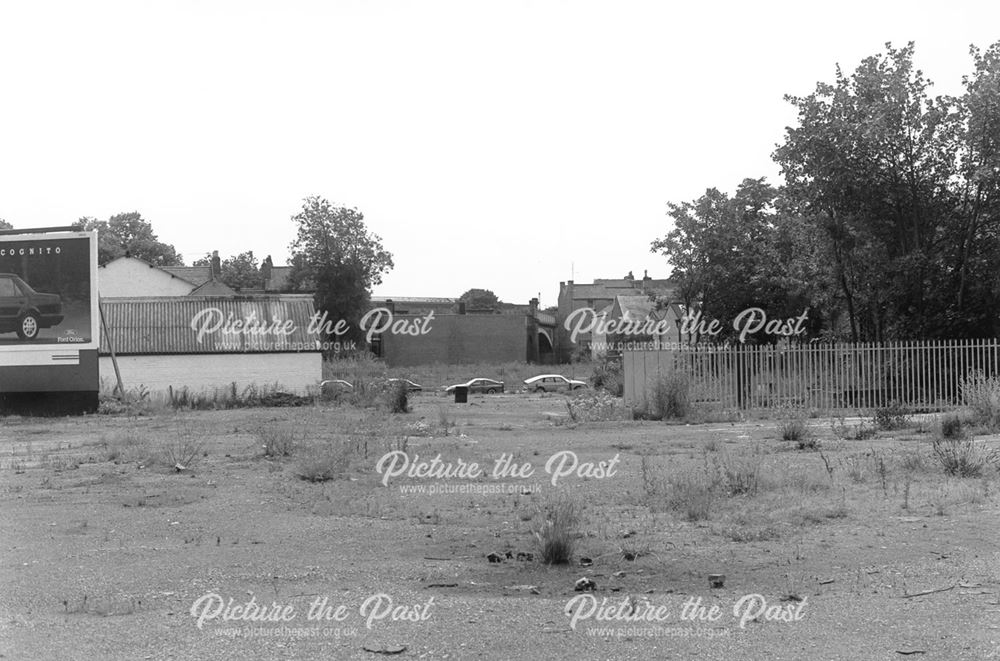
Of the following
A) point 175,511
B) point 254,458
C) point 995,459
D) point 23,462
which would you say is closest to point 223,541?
point 175,511

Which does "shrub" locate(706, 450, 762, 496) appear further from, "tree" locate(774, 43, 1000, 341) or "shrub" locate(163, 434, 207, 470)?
"tree" locate(774, 43, 1000, 341)

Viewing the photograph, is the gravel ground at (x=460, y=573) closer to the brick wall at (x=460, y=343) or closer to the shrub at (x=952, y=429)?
the shrub at (x=952, y=429)

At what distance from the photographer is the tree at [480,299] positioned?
115 meters

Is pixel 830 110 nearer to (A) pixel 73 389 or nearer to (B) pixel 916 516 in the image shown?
(B) pixel 916 516

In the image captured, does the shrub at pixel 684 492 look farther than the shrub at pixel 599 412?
No

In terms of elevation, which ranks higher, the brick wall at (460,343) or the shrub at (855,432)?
the brick wall at (460,343)

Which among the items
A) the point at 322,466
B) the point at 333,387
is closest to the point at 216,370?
the point at 333,387

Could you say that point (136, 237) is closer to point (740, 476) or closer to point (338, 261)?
point (338, 261)

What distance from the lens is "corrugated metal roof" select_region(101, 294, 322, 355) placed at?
44.1 m

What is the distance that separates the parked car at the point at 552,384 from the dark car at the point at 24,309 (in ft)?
94.1

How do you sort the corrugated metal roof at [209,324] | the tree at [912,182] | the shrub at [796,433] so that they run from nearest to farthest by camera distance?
the shrub at [796,433], the tree at [912,182], the corrugated metal roof at [209,324]

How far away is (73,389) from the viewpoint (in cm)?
3444

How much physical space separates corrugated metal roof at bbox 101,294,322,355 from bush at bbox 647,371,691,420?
21.4 m

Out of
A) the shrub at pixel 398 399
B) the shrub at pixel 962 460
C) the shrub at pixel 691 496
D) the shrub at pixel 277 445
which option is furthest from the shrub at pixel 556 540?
the shrub at pixel 398 399
